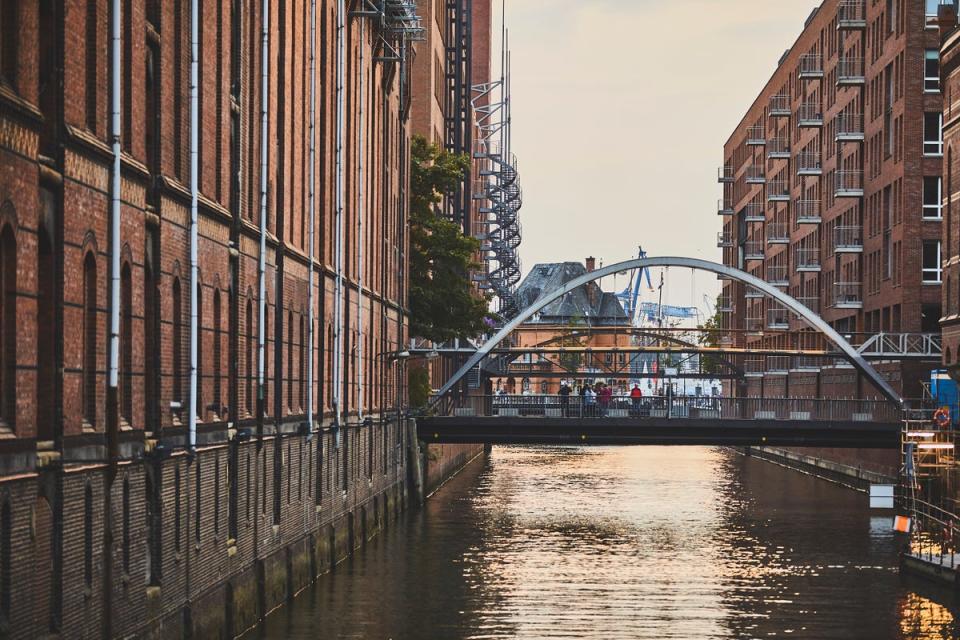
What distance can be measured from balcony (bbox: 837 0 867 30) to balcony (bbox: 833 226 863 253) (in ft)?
29.8

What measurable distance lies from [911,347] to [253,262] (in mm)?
41557

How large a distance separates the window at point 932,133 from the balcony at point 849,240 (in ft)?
36.4

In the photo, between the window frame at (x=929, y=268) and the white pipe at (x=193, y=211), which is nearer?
the white pipe at (x=193, y=211)

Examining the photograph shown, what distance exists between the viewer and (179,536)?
25.6m

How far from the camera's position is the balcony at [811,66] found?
94.9 meters

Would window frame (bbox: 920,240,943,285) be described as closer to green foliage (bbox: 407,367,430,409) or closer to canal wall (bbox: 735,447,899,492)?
canal wall (bbox: 735,447,899,492)

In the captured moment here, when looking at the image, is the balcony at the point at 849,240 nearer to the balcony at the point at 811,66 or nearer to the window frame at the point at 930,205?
the window frame at the point at 930,205

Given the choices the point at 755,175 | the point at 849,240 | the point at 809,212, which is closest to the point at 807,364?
the point at 809,212

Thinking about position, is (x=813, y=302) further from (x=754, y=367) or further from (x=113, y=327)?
(x=113, y=327)

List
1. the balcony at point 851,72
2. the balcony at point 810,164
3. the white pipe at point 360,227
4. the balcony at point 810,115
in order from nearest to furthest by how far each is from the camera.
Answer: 1. the white pipe at point 360,227
2. the balcony at point 851,72
3. the balcony at point 810,164
4. the balcony at point 810,115

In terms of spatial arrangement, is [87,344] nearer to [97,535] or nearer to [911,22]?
[97,535]

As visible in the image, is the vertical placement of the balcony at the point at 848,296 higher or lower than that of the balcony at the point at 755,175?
lower

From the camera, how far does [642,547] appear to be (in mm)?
47438

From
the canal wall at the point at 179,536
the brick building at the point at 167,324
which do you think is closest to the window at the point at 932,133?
the brick building at the point at 167,324
